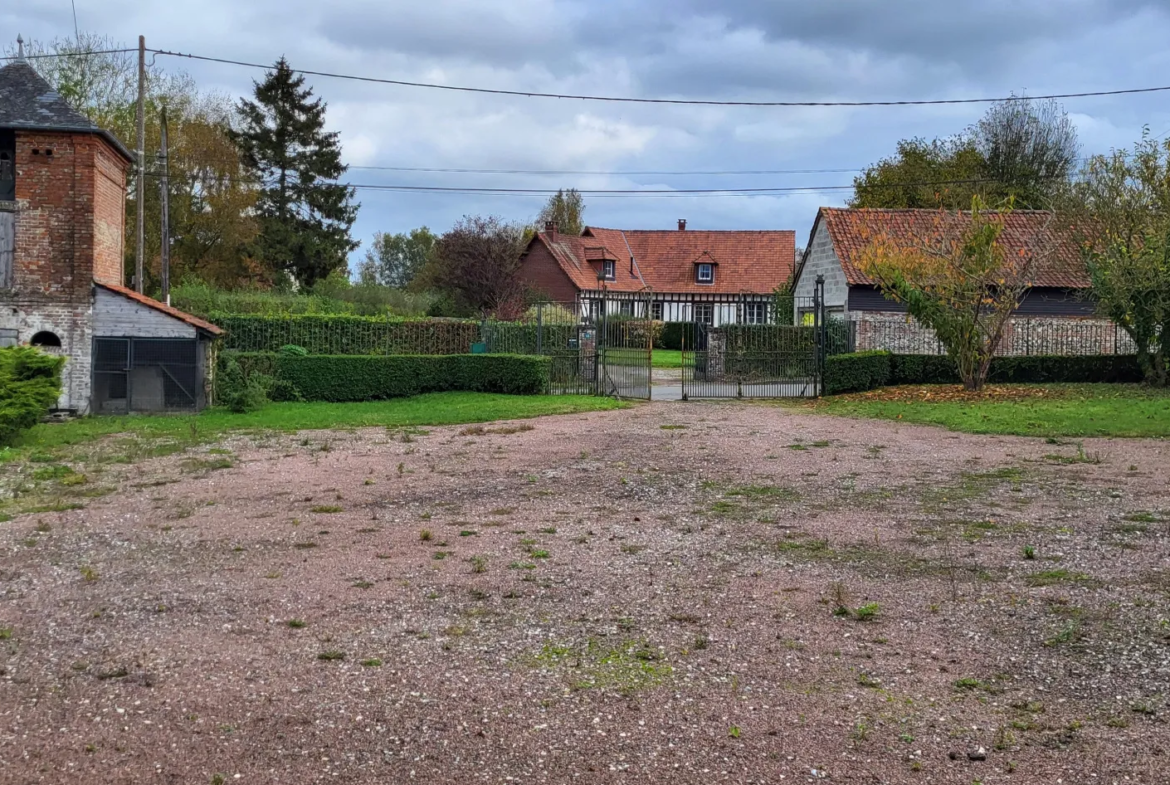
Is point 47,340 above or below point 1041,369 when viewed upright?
above

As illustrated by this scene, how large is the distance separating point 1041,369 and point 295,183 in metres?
36.2

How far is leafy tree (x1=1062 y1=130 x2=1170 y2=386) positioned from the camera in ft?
78.1

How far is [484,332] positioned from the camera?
28438 mm

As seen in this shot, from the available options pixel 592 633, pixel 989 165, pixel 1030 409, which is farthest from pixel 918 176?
pixel 592 633

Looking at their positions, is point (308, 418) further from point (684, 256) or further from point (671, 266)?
point (684, 256)

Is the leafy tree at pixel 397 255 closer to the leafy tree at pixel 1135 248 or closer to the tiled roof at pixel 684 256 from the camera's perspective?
the tiled roof at pixel 684 256

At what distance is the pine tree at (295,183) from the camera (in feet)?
158

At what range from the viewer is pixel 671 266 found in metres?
61.7

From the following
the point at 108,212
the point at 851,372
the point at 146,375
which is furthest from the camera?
the point at 851,372

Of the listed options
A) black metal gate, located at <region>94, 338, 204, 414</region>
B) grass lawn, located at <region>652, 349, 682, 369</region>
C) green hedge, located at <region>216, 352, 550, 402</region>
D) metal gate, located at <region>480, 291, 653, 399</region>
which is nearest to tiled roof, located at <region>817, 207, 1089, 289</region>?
grass lawn, located at <region>652, 349, 682, 369</region>

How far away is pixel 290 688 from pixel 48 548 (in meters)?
4.45

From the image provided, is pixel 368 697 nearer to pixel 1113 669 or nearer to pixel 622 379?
pixel 1113 669

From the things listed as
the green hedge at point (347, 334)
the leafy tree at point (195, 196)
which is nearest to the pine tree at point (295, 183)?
the leafy tree at point (195, 196)

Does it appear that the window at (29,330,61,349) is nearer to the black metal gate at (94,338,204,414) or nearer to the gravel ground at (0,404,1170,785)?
the black metal gate at (94,338,204,414)
